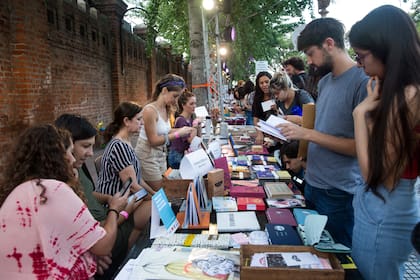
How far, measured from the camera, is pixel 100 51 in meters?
8.61

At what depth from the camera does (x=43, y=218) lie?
1404 millimetres

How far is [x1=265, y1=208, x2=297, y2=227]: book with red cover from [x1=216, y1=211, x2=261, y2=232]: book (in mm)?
87

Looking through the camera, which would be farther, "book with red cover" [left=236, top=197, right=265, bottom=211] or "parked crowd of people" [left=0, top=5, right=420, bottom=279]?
"book with red cover" [left=236, top=197, right=265, bottom=211]

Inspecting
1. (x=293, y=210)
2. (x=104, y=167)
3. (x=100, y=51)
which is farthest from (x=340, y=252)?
(x=100, y=51)

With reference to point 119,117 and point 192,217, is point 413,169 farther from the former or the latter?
point 119,117

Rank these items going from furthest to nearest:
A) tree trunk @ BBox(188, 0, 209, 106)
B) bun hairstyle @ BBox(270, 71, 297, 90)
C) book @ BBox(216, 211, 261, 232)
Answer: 1. tree trunk @ BBox(188, 0, 209, 106)
2. bun hairstyle @ BBox(270, 71, 297, 90)
3. book @ BBox(216, 211, 261, 232)

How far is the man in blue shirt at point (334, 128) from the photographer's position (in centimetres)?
184

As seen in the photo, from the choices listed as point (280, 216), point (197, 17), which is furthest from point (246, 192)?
point (197, 17)

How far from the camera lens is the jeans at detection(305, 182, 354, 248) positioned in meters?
1.96

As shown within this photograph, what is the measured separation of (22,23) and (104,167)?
3.64 m

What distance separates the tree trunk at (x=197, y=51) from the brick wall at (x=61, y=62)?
2.63 metres

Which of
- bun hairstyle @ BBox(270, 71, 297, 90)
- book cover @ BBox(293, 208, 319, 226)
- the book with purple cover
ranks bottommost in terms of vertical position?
book cover @ BBox(293, 208, 319, 226)

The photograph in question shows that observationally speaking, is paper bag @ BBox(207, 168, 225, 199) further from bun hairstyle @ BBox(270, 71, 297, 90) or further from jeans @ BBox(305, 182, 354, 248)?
bun hairstyle @ BBox(270, 71, 297, 90)

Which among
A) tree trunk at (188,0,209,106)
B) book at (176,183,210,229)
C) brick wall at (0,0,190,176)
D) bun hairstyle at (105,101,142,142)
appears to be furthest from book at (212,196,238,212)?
tree trunk at (188,0,209,106)
